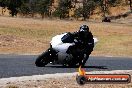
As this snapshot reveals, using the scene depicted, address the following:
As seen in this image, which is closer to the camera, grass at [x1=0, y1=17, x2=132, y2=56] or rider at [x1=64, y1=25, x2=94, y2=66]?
rider at [x1=64, y1=25, x2=94, y2=66]

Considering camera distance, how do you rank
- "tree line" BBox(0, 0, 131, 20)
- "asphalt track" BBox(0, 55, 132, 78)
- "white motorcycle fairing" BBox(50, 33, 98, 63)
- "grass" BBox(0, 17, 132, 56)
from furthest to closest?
"tree line" BBox(0, 0, 131, 20), "grass" BBox(0, 17, 132, 56), "white motorcycle fairing" BBox(50, 33, 98, 63), "asphalt track" BBox(0, 55, 132, 78)

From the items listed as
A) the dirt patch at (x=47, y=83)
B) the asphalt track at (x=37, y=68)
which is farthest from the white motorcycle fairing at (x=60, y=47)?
the dirt patch at (x=47, y=83)

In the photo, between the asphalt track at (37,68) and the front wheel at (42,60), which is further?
the front wheel at (42,60)

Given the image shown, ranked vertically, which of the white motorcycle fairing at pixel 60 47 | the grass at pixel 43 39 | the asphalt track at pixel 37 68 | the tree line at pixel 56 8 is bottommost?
the tree line at pixel 56 8

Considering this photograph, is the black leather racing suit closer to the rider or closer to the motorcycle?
the rider

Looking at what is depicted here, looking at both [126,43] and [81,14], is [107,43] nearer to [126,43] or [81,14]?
[126,43]

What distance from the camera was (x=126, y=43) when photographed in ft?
127

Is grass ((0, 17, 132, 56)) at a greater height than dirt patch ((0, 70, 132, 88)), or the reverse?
dirt patch ((0, 70, 132, 88))

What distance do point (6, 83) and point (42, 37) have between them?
94.5ft

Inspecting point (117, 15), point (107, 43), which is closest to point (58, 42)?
point (107, 43)

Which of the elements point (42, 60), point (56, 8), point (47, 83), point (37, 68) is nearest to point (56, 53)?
point (42, 60)

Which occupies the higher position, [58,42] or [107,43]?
[58,42]

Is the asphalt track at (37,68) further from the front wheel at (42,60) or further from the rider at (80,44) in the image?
the rider at (80,44)

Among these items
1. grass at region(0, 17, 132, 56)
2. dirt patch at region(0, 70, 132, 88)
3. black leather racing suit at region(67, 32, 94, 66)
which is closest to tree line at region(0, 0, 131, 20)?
grass at region(0, 17, 132, 56)
